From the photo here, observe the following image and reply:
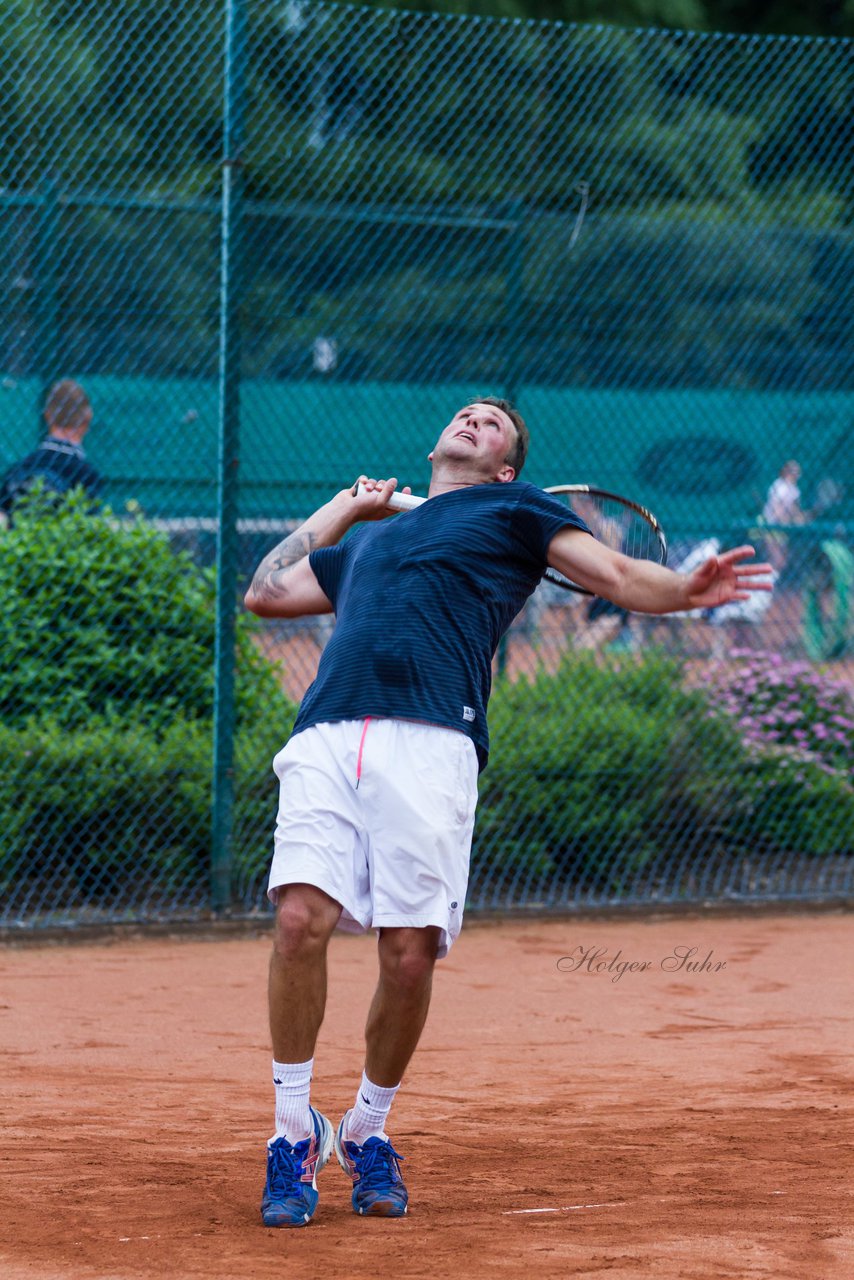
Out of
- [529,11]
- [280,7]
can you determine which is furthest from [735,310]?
[529,11]

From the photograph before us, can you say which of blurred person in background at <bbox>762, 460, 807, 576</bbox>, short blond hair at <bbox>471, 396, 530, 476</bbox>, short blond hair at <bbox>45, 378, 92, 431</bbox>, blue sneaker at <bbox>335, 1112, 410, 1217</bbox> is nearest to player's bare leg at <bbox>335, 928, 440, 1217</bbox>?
blue sneaker at <bbox>335, 1112, 410, 1217</bbox>

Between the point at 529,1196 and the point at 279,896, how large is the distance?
0.86m

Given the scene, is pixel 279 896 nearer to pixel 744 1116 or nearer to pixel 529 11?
pixel 744 1116

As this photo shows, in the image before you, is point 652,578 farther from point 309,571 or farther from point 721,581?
point 309,571

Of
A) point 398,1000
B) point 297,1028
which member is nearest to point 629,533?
point 398,1000

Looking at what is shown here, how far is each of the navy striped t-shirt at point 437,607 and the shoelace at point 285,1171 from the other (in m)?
0.87

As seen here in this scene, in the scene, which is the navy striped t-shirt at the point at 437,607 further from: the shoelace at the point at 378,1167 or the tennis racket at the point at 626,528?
the shoelace at the point at 378,1167

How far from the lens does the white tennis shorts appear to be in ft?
11.0

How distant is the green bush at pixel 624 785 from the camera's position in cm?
692

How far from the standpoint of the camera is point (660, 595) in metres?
3.27

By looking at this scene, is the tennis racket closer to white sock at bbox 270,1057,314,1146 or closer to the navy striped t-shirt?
the navy striped t-shirt

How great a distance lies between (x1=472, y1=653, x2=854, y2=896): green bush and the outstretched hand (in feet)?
11.8

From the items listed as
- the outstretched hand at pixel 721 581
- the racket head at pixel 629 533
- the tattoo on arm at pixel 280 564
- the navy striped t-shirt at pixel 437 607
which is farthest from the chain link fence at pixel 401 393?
the outstretched hand at pixel 721 581

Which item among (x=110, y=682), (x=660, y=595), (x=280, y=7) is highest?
(x=280, y=7)
